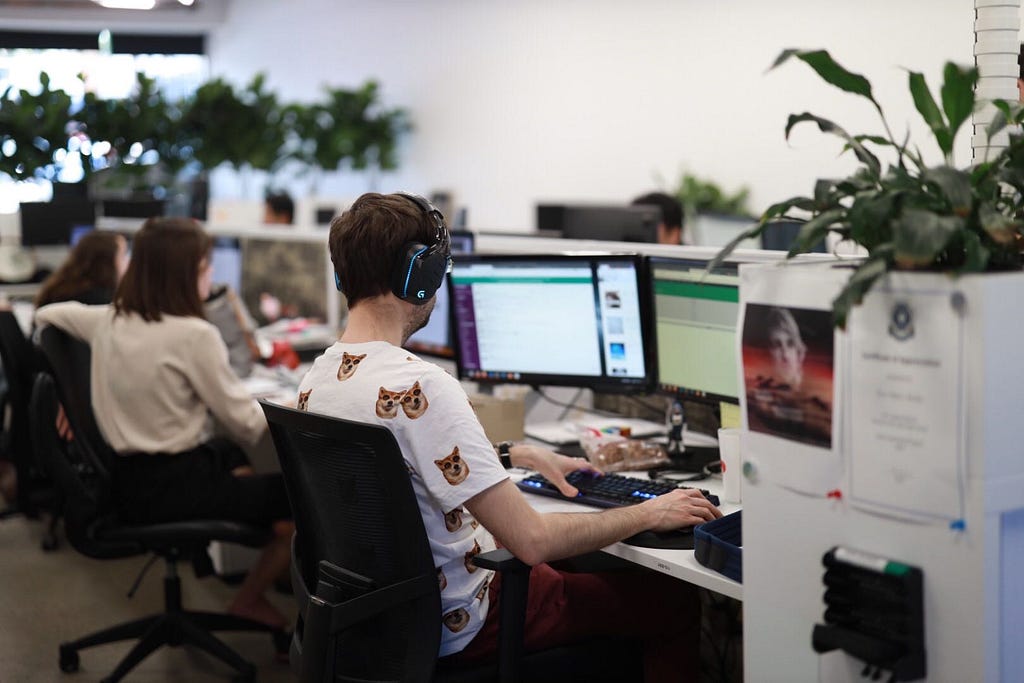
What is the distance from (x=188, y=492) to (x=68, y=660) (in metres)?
0.60

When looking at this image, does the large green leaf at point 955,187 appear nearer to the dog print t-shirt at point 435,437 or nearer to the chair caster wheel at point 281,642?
the dog print t-shirt at point 435,437

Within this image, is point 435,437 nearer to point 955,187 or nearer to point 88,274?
point 955,187

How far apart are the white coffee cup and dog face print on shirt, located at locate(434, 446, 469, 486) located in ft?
1.69

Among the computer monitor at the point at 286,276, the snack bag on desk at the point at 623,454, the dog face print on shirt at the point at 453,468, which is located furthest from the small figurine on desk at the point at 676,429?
the computer monitor at the point at 286,276

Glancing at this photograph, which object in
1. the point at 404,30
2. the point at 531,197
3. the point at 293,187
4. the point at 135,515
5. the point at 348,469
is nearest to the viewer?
the point at 348,469

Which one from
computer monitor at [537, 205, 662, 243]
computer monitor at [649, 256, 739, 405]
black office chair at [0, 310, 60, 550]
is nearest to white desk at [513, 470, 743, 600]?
computer monitor at [649, 256, 739, 405]

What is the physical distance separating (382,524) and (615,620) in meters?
0.47

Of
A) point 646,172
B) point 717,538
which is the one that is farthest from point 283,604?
point 646,172

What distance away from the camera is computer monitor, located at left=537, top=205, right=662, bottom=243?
3.18m

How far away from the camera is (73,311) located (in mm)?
2727

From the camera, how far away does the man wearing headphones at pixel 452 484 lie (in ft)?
5.28

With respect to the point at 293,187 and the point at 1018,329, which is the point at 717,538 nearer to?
the point at 1018,329

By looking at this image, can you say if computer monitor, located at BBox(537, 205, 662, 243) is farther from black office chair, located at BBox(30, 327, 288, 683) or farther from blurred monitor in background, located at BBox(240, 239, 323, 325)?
black office chair, located at BBox(30, 327, 288, 683)

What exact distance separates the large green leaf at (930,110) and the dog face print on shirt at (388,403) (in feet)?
2.57
